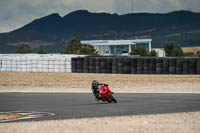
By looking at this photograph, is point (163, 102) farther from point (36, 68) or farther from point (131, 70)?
point (36, 68)

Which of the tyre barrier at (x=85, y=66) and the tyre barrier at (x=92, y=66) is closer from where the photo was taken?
the tyre barrier at (x=92, y=66)

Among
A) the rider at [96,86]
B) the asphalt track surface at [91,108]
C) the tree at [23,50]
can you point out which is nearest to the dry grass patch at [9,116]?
the asphalt track surface at [91,108]

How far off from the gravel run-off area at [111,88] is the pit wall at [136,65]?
1.72 feet

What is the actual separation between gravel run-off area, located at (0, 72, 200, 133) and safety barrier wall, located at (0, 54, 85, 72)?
3.96 ft

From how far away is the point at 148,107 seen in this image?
56.0ft

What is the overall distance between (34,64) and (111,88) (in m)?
13.5

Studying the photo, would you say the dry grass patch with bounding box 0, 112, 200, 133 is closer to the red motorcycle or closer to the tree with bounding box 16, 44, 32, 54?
the red motorcycle

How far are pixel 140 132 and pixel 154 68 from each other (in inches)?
1068

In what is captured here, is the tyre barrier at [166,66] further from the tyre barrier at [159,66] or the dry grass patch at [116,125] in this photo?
the dry grass patch at [116,125]

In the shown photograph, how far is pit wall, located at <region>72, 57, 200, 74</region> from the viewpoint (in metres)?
37.1

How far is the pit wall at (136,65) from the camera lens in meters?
37.1

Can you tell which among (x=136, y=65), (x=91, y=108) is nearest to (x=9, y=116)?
(x=91, y=108)

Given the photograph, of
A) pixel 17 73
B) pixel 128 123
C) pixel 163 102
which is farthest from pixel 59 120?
pixel 17 73

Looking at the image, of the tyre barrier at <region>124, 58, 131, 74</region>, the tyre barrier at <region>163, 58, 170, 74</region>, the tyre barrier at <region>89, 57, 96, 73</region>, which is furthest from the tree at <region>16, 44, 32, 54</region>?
the tyre barrier at <region>163, 58, 170, 74</region>
